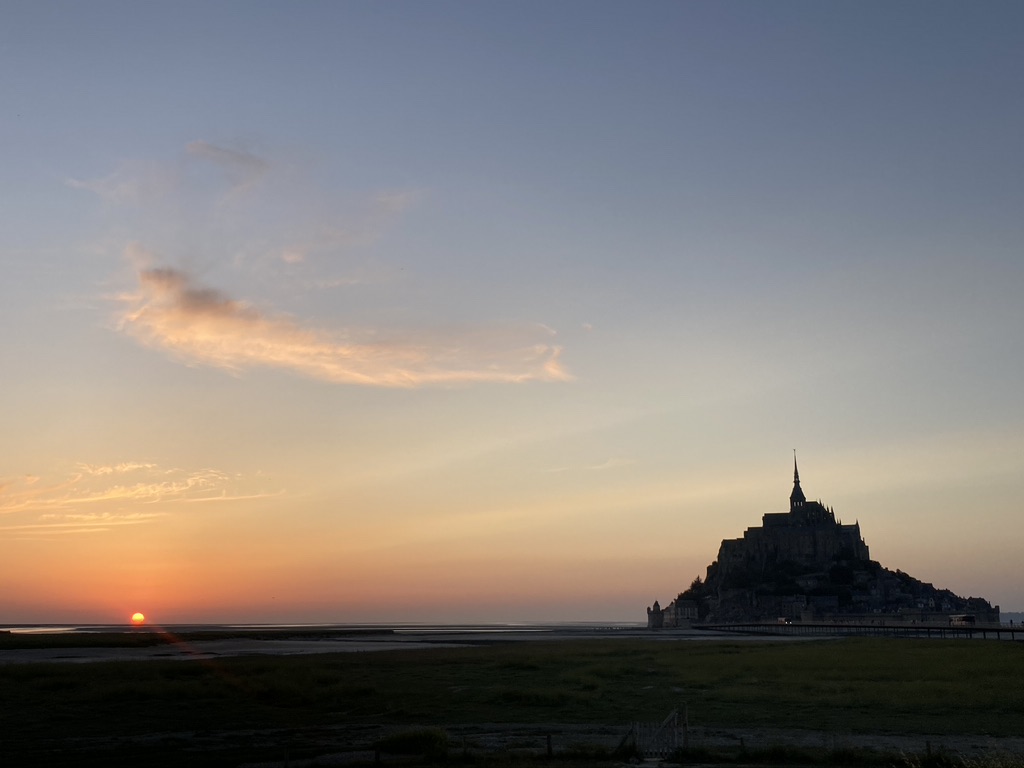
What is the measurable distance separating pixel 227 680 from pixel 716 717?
34562mm

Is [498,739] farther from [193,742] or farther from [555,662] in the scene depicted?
[555,662]

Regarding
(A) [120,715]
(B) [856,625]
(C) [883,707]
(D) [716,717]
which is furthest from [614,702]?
(B) [856,625]

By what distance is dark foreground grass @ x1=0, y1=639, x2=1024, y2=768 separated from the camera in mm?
41781

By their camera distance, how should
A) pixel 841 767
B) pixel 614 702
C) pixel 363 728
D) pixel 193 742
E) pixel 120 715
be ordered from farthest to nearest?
pixel 614 702, pixel 120 715, pixel 363 728, pixel 193 742, pixel 841 767

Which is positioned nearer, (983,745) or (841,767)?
(841,767)

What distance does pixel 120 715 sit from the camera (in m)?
45.2

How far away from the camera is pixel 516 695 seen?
5109cm

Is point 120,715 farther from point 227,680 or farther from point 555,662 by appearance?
point 555,662

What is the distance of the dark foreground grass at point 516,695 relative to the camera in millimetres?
41781

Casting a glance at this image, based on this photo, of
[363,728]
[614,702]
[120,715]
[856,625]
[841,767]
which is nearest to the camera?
[841,767]

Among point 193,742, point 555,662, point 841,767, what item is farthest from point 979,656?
point 193,742

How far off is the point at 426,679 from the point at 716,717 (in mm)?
26876

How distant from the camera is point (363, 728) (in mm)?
40562

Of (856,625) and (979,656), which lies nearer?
(979,656)
